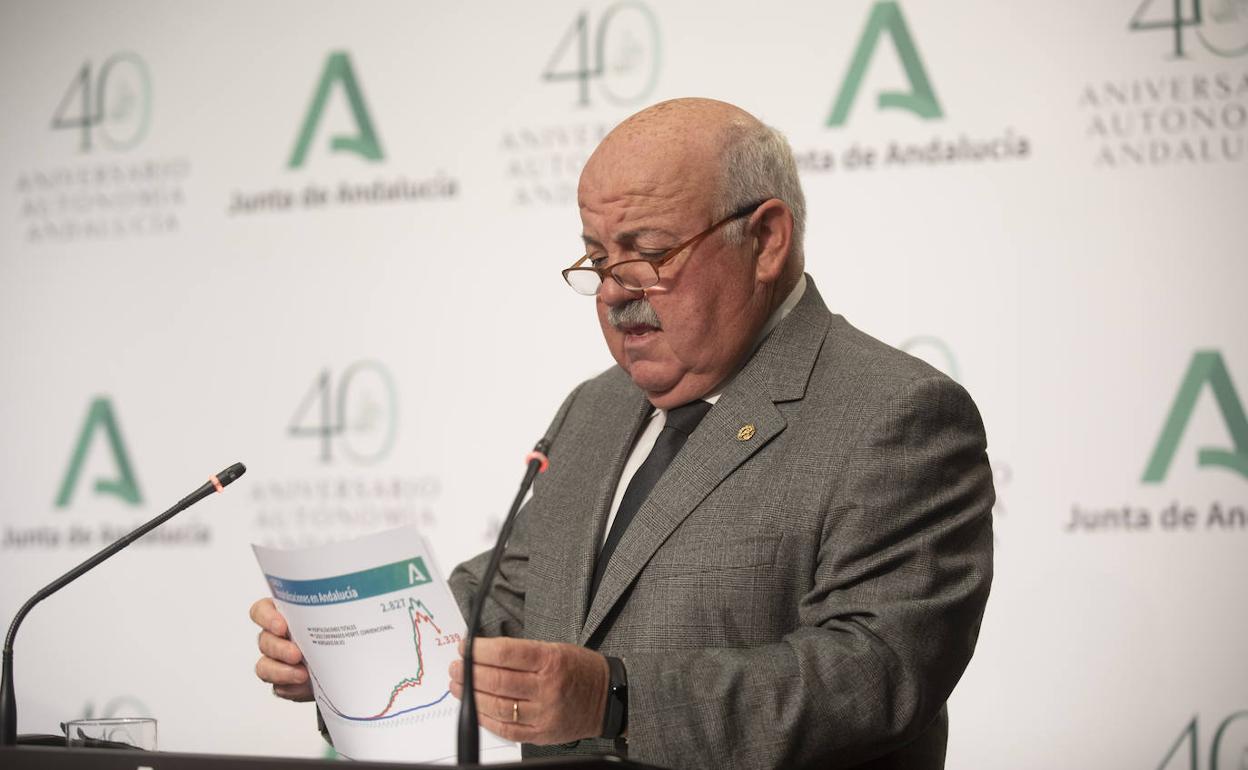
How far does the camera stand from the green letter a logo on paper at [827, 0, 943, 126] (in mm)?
3520

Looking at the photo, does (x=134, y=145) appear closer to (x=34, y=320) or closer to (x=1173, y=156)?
(x=34, y=320)

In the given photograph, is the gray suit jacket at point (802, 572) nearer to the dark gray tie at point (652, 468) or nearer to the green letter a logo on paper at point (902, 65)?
the dark gray tie at point (652, 468)

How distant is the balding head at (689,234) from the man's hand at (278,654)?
0.73 metres

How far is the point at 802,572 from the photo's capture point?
2.10 metres

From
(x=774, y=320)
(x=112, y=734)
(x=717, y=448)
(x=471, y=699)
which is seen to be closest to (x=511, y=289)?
(x=774, y=320)

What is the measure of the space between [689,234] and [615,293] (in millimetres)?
163

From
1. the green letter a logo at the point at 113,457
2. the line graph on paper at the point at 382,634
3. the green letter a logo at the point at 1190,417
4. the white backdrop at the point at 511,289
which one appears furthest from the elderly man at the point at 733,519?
the green letter a logo at the point at 113,457

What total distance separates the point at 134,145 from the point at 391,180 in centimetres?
94

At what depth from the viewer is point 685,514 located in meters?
2.18

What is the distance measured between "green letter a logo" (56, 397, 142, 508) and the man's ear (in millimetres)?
2679

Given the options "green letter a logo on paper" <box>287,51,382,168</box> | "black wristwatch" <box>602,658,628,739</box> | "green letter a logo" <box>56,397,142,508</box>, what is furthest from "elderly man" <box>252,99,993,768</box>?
"green letter a logo" <box>56,397,142,508</box>

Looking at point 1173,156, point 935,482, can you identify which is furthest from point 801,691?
point 1173,156

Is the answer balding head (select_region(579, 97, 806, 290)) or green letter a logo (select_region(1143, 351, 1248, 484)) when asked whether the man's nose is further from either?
green letter a logo (select_region(1143, 351, 1248, 484))

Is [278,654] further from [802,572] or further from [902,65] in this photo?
[902,65]
